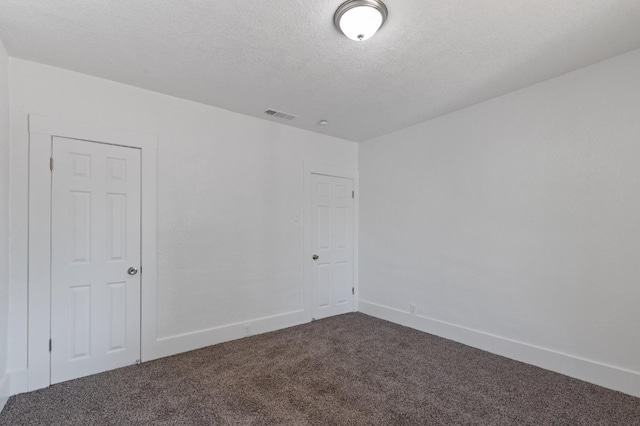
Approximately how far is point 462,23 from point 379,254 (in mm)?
3129

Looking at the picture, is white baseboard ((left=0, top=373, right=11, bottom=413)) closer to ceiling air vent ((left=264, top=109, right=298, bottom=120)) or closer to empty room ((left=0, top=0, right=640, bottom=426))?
empty room ((left=0, top=0, right=640, bottom=426))

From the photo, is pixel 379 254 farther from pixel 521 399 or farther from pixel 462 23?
pixel 462 23

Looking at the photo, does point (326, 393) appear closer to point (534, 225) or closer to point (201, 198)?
point (201, 198)

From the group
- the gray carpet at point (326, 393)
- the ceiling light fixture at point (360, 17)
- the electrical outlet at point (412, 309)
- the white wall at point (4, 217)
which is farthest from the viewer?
the electrical outlet at point (412, 309)

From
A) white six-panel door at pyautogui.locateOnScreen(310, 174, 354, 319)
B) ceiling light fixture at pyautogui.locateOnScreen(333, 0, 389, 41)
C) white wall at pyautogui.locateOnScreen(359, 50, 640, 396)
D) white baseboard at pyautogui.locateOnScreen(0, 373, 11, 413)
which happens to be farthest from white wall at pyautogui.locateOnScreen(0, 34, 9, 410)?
white wall at pyautogui.locateOnScreen(359, 50, 640, 396)

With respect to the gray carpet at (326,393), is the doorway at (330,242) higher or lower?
higher

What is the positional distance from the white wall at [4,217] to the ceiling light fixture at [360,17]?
2.52 m

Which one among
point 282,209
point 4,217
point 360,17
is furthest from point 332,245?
point 4,217

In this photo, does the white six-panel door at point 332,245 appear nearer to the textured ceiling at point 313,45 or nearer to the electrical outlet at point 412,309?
the electrical outlet at point 412,309

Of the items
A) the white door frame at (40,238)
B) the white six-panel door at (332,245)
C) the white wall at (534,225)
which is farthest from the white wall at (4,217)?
the white wall at (534,225)

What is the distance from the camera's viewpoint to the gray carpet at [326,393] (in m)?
2.17

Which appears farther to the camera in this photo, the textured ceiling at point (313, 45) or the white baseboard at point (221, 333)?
the white baseboard at point (221, 333)

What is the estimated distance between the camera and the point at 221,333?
11.5ft

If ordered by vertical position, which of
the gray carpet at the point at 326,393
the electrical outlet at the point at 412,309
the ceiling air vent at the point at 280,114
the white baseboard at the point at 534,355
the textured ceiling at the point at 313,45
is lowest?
the gray carpet at the point at 326,393
